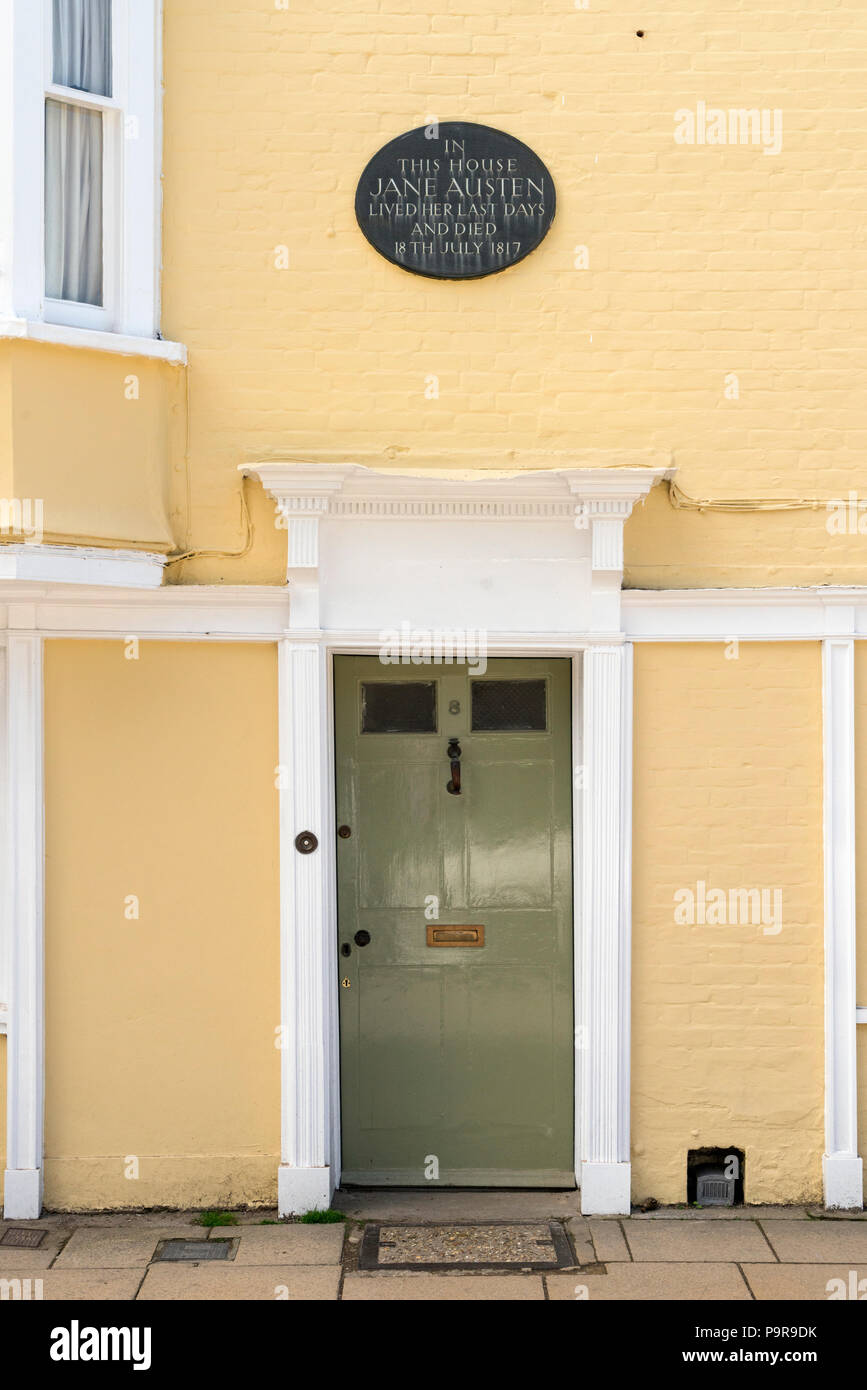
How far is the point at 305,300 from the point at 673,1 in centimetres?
218

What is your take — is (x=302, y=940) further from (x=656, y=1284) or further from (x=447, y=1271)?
(x=656, y=1284)

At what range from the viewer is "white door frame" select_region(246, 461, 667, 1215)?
596 cm

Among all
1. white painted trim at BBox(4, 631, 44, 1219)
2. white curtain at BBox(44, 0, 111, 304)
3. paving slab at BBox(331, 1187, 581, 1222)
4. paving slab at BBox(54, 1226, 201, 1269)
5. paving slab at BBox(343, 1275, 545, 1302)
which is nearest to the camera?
paving slab at BBox(343, 1275, 545, 1302)

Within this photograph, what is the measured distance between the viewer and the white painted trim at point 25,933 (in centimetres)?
593

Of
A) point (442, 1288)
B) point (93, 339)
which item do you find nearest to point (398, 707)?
point (93, 339)

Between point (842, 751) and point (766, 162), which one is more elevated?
point (766, 162)

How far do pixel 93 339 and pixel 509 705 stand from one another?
2522 mm

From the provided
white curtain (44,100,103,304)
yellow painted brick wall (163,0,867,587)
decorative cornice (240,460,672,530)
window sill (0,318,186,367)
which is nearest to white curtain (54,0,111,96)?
white curtain (44,100,103,304)

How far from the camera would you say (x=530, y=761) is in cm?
638

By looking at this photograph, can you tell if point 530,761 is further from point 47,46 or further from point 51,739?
point 47,46

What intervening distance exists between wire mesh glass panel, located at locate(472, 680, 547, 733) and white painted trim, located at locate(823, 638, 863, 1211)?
1.34 metres

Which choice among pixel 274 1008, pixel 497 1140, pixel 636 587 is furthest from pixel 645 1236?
pixel 636 587

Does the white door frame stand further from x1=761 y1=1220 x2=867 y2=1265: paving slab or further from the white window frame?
the white window frame

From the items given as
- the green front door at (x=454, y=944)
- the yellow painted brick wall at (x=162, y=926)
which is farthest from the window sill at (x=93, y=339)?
the green front door at (x=454, y=944)
